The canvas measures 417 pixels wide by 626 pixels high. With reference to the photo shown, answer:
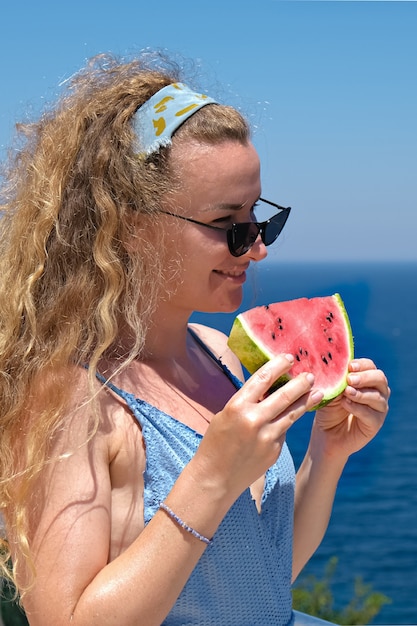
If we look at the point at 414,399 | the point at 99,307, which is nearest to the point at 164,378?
the point at 99,307

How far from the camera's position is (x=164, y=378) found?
7.37ft

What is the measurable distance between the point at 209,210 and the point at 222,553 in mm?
826

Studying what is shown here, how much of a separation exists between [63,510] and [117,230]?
0.68 meters

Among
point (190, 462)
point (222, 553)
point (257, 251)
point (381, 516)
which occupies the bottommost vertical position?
point (381, 516)

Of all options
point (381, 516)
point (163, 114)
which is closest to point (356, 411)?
point (163, 114)

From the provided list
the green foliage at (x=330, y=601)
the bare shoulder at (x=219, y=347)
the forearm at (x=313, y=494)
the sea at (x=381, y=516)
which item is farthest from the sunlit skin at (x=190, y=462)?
the sea at (x=381, y=516)

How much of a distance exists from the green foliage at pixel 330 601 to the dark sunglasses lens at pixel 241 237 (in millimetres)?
5234

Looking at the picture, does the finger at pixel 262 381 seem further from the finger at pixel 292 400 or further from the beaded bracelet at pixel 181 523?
the beaded bracelet at pixel 181 523

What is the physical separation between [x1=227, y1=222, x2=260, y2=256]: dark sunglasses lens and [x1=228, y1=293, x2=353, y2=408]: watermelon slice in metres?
0.29

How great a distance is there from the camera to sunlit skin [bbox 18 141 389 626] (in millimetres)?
1800

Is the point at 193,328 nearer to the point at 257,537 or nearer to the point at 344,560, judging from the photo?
the point at 257,537

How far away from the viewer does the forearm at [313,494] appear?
2516 mm

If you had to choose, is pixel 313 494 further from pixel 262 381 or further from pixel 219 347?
pixel 262 381

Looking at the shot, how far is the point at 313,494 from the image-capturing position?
2.55 meters
